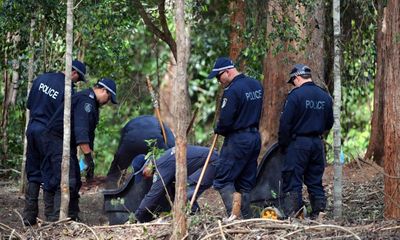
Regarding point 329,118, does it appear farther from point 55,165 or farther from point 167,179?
point 55,165

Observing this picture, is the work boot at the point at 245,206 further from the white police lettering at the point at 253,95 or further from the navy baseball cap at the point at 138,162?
the navy baseball cap at the point at 138,162

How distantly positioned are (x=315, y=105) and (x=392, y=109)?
1061 millimetres

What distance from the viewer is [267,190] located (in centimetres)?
1182

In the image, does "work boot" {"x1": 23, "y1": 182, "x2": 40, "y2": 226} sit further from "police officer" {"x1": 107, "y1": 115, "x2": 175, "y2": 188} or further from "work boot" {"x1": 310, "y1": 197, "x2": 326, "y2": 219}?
"work boot" {"x1": 310, "y1": 197, "x2": 326, "y2": 219}

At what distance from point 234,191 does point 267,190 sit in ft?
2.74

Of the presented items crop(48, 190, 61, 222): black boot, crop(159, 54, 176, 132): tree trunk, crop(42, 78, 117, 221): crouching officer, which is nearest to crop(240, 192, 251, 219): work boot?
crop(42, 78, 117, 221): crouching officer

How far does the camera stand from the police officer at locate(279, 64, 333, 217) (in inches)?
446

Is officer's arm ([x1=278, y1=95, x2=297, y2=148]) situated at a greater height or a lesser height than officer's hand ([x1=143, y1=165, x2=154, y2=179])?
greater

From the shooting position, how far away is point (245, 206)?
37.0ft

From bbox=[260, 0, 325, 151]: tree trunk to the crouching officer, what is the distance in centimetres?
247

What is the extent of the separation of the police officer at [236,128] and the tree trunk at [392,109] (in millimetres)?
1439

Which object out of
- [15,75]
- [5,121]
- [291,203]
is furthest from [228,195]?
[5,121]

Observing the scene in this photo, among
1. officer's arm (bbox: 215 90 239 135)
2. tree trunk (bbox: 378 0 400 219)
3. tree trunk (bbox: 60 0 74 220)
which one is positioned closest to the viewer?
tree trunk (bbox: 378 0 400 219)

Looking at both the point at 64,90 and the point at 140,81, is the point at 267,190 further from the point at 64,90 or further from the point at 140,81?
the point at 140,81
